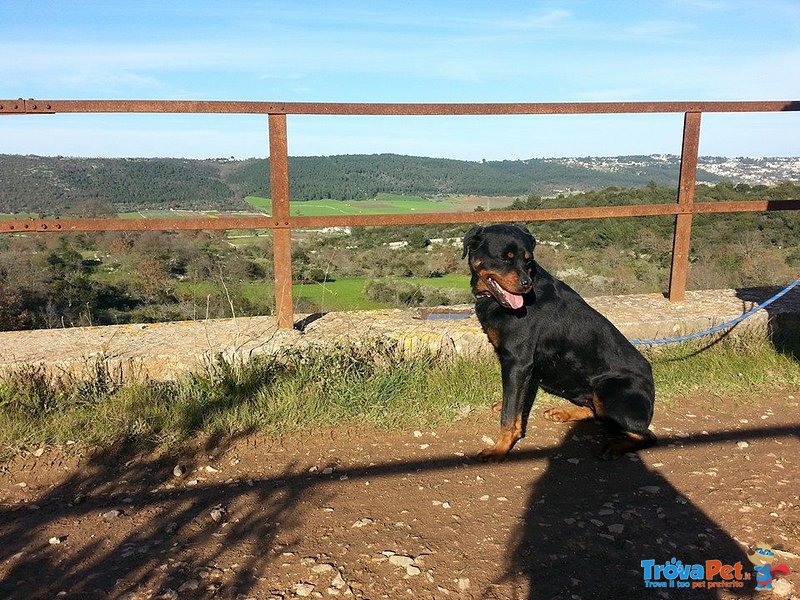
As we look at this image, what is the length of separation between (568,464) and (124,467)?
229cm

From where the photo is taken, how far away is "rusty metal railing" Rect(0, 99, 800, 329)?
11.5 ft

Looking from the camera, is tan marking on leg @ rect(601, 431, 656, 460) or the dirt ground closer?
the dirt ground

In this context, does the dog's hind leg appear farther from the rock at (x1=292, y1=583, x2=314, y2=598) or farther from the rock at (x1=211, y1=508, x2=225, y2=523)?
the rock at (x1=211, y1=508, x2=225, y2=523)

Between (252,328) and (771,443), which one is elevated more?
(252,328)

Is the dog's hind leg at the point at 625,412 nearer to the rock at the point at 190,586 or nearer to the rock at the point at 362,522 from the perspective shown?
the rock at the point at 362,522

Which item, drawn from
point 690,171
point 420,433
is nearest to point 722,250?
point 690,171

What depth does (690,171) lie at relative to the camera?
4.47 metres

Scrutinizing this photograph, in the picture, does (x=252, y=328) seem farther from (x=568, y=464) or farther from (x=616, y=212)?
(x=616, y=212)

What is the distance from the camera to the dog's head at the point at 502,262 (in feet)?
10.3

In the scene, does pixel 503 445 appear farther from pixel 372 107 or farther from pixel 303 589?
pixel 372 107

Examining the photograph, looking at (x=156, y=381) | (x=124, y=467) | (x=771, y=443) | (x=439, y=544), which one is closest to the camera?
(x=439, y=544)

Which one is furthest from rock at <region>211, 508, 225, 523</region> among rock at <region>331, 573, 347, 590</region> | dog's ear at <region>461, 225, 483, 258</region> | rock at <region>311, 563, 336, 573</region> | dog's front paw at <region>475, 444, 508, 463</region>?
dog's ear at <region>461, 225, 483, 258</region>

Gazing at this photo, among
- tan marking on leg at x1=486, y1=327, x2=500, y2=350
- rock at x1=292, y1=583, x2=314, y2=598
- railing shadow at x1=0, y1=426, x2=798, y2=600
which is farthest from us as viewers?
tan marking on leg at x1=486, y1=327, x2=500, y2=350

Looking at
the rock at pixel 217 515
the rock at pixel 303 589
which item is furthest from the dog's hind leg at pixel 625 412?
the rock at pixel 217 515
